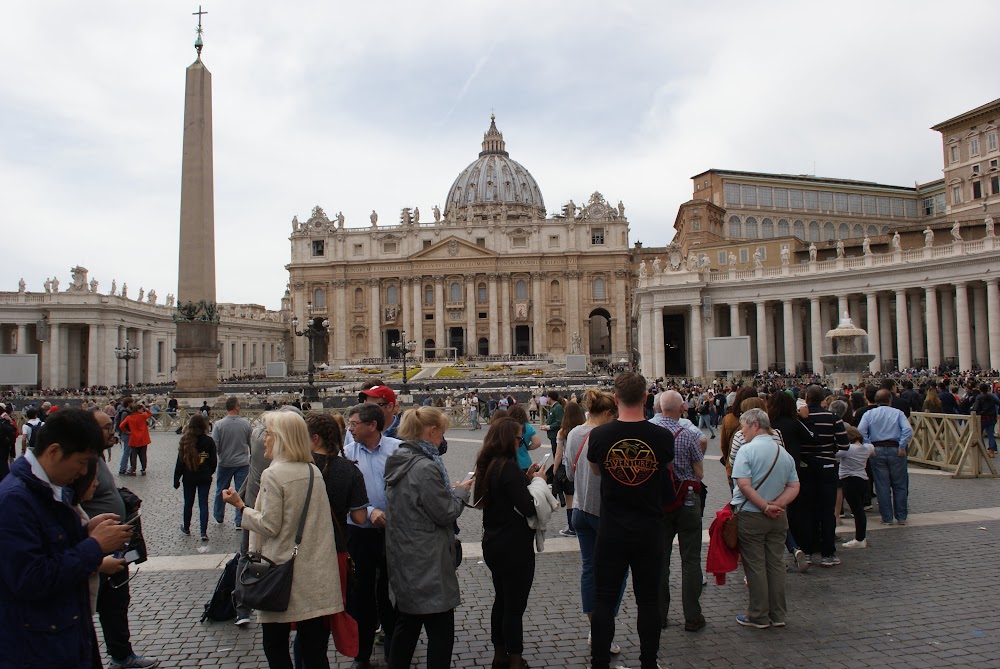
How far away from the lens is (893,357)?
40.7 m

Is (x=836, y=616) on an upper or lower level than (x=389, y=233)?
lower

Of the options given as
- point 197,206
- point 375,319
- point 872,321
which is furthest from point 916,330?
point 375,319

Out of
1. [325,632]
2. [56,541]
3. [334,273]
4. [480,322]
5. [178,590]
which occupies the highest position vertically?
[334,273]

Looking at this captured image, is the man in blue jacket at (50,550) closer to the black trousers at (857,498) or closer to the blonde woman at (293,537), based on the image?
the blonde woman at (293,537)

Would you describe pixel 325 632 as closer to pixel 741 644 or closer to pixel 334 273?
pixel 741 644

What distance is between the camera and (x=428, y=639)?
4.25m

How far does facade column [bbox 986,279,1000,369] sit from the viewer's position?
32.4 m

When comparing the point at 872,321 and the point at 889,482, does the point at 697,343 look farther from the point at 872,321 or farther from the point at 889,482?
the point at 889,482

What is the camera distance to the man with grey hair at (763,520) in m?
5.55

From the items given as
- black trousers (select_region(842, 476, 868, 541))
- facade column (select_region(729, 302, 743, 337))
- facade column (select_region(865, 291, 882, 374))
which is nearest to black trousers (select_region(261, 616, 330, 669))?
black trousers (select_region(842, 476, 868, 541))

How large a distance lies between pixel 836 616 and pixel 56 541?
5469 mm

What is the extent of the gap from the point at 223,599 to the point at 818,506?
5.60 metres

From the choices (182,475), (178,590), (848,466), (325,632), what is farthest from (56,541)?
(848,466)

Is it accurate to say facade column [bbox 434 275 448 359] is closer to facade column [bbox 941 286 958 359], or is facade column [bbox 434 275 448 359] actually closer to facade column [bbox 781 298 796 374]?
facade column [bbox 781 298 796 374]
